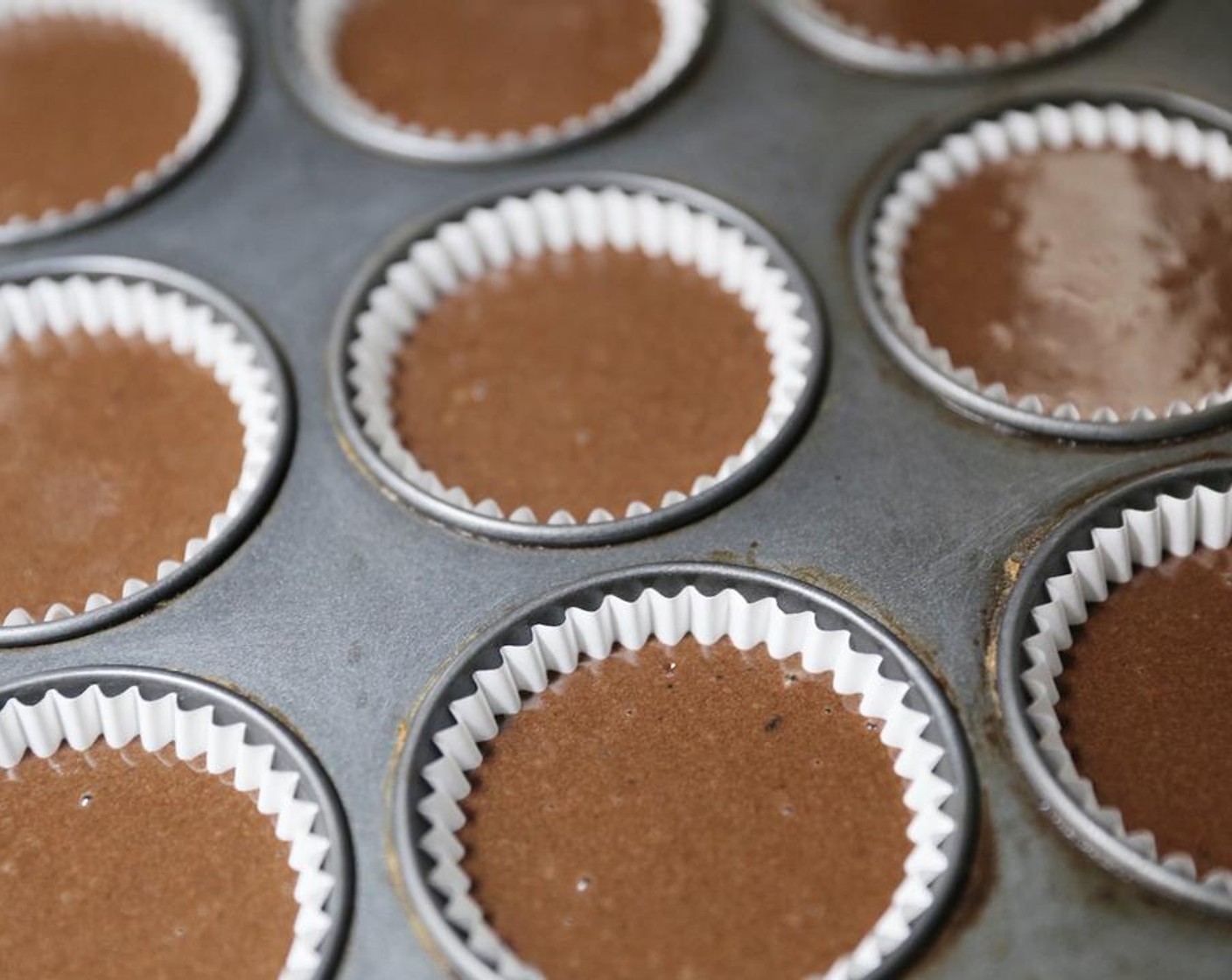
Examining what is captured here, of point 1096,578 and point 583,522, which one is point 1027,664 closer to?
point 1096,578

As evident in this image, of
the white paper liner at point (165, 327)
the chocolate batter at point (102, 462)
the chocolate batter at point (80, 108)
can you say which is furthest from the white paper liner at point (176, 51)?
the chocolate batter at point (102, 462)

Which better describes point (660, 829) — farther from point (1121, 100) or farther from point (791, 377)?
point (1121, 100)

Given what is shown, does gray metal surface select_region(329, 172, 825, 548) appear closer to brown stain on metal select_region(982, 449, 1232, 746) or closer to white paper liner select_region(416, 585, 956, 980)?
white paper liner select_region(416, 585, 956, 980)

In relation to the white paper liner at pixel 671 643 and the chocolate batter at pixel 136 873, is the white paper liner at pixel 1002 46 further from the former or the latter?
Answer: the chocolate batter at pixel 136 873

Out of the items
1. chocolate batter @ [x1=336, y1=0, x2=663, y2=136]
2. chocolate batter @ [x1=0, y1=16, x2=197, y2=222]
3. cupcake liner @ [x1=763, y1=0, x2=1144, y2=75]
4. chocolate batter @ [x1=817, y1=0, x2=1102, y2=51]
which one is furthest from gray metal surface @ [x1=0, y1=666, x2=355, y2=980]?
chocolate batter @ [x1=817, y1=0, x2=1102, y2=51]

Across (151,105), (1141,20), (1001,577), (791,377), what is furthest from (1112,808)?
(151,105)
